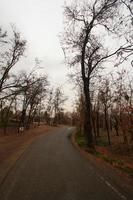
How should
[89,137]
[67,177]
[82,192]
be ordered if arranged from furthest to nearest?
[89,137], [67,177], [82,192]

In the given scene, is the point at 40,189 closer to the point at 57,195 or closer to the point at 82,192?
the point at 57,195

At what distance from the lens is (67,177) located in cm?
823

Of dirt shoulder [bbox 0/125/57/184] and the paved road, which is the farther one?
dirt shoulder [bbox 0/125/57/184]

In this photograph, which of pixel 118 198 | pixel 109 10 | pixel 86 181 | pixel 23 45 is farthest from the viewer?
pixel 23 45

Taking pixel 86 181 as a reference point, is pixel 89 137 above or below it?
above

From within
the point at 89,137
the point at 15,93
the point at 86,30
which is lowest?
the point at 89,137

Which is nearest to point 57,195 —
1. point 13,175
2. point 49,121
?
point 13,175

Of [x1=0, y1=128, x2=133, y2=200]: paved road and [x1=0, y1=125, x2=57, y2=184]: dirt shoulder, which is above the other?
[x1=0, y1=125, x2=57, y2=184]: dirt shoulder

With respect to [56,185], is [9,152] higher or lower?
higher

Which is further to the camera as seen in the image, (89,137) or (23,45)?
(23,45)

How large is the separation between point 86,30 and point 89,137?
379 inches

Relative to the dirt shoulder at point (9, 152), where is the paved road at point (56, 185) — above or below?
below

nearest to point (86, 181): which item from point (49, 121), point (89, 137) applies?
point (89, 137)

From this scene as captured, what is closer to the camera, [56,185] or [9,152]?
[56,185]
